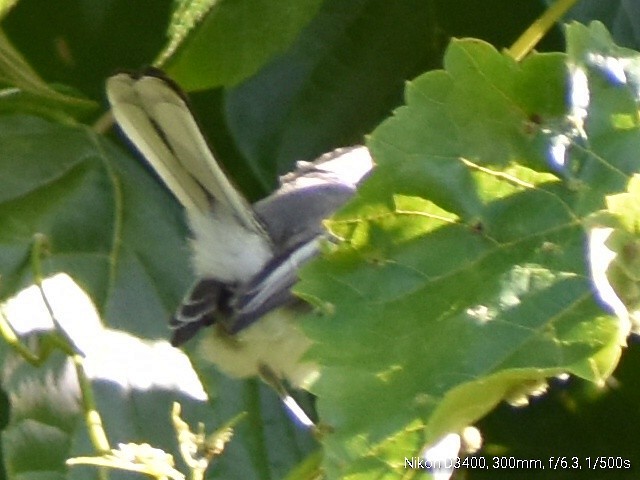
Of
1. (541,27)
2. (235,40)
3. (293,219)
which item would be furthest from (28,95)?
(541,27)

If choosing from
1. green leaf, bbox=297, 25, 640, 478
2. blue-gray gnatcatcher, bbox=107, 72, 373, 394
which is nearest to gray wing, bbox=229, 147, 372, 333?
blue-gray gnatcatcher, bbox=107, 72, 373, 394

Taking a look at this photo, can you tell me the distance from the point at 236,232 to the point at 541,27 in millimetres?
478

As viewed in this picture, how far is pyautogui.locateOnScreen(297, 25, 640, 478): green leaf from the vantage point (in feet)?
2.53

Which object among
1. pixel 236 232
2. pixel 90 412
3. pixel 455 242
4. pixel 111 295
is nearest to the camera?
pixel 455 242

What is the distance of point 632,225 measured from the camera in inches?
27.0

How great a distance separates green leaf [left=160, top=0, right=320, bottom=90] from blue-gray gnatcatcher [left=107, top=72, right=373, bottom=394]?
0.07m

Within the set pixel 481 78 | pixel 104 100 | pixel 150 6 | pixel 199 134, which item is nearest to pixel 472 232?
pixel 481 78

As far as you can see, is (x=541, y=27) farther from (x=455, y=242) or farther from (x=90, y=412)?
(x=90, y=412)

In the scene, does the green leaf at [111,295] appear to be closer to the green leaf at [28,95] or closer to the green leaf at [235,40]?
the green leaf at [28,95]

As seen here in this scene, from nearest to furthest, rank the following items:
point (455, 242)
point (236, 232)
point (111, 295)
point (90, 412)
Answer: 1. point (455, 242)
2. point (90, 412)
3. point (111, 295)
4. point (236, 232)

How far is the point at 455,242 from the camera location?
820 mm

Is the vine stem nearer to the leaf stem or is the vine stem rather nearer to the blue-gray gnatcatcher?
the blue-gray gnatcatcher

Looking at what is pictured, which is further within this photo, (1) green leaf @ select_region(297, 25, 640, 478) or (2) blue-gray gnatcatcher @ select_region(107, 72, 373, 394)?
(2) blue-gray gnatcatcher @ select_region(107, 72, 373, 394)

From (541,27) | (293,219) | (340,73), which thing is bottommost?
(293,219)
